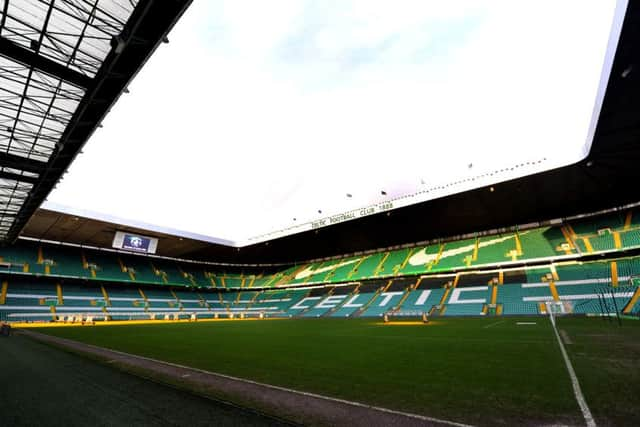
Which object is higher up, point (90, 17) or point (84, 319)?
point (90, 17)

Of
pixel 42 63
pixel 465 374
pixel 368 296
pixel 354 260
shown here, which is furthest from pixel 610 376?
pixel 354 260

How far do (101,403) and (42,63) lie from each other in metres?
9.96

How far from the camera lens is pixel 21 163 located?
14.1 metres

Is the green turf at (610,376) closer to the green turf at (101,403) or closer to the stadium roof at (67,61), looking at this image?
the green turf at (101,403)

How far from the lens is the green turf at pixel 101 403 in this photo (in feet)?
12.0

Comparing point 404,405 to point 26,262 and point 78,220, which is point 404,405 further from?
point 26,262

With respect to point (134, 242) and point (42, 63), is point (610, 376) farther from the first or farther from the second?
point (134, 242)

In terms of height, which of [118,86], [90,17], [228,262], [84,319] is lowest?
[84,319]

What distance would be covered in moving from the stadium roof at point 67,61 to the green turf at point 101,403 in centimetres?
790

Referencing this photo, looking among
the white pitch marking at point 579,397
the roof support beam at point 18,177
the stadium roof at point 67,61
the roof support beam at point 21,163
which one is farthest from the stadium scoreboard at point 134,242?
the white pitch marking at point 579,397

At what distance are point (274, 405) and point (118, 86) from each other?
10.3 meters

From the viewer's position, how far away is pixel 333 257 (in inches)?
1987

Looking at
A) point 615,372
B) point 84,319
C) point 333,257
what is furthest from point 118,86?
point 333,257

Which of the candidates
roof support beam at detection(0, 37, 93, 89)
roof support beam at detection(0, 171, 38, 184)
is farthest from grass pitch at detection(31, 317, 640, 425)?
roof support beam at detection(0, 171, 38, 184)
